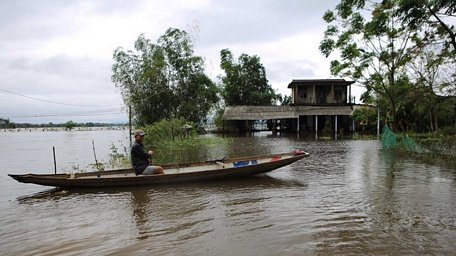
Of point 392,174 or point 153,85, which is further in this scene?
point 153,85

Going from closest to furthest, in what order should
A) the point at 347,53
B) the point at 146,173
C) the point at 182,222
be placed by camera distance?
the point at 182,222 → the point at 146,173 → the point at 347,53

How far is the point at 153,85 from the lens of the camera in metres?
32.6

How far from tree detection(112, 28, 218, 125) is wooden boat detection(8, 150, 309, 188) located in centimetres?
2335

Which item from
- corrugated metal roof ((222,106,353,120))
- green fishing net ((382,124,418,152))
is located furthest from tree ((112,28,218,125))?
green fishing net ((382,124,418,152))

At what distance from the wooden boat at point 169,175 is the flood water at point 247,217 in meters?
0.22

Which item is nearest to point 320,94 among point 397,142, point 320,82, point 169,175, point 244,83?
point 320,82

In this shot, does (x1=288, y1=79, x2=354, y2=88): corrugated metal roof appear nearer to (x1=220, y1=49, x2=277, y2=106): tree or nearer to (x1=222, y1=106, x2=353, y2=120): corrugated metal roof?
(x1=222, y1=106, x2=353, y2=120): corrugated metal roof

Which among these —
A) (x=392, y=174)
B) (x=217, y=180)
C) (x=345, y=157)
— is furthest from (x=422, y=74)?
→ (x=217, y=180)

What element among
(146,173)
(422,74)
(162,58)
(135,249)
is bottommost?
(135,249)

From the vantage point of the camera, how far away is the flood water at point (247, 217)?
501cm

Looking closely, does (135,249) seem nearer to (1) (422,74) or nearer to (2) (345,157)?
(2) (345,157)

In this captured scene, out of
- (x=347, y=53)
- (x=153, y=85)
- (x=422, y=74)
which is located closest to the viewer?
(x=347, y=53)

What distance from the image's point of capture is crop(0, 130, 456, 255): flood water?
5012 millimetres

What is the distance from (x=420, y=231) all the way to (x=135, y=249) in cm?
450
